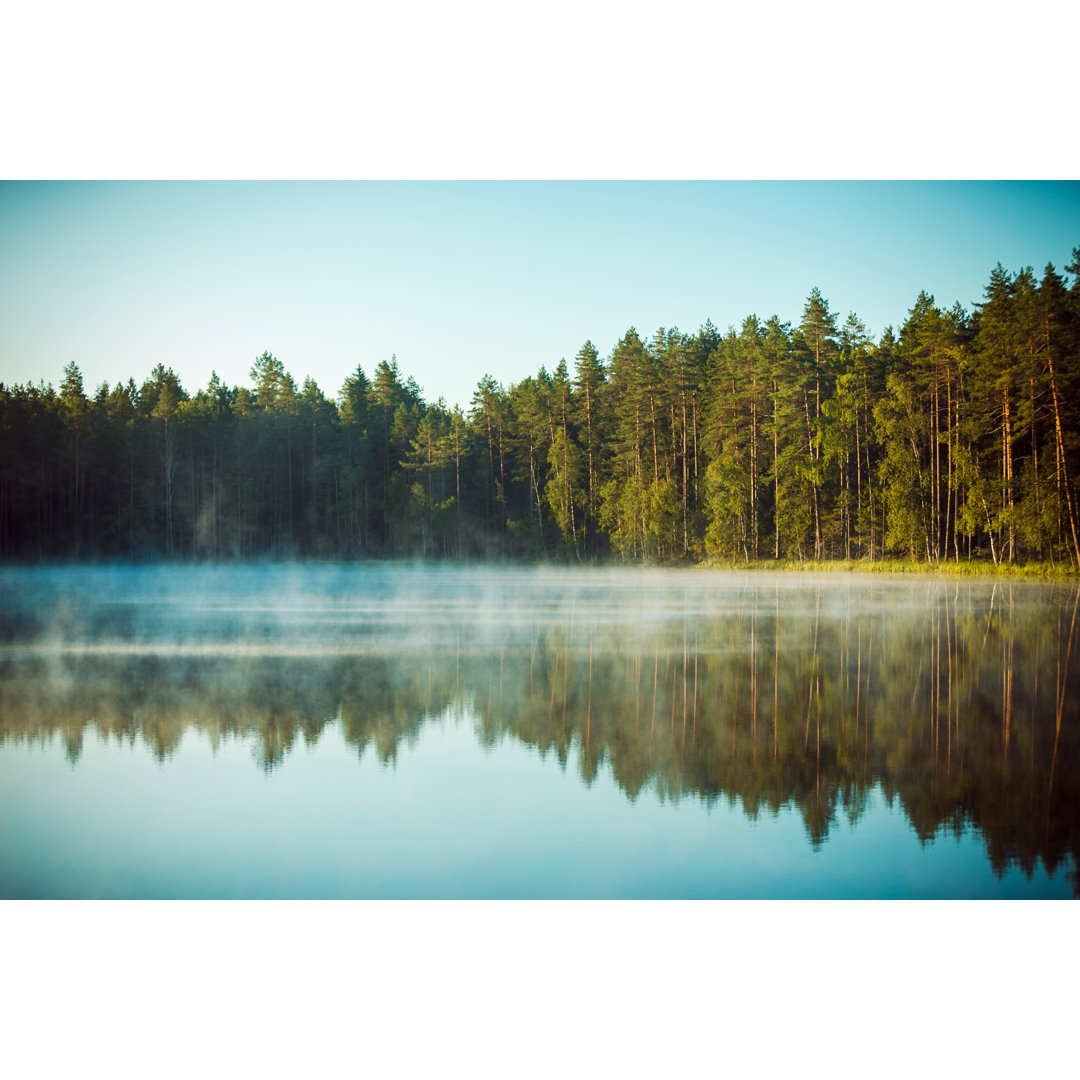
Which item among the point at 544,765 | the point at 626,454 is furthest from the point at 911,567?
the point at 544,765

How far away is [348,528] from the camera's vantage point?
1844 inches

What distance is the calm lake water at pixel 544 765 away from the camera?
12.5 feet

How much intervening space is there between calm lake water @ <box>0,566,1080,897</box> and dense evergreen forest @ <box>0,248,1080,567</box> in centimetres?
1703

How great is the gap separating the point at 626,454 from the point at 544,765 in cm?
3743

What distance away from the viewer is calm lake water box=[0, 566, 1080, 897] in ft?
12.5

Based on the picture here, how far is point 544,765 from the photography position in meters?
5.35

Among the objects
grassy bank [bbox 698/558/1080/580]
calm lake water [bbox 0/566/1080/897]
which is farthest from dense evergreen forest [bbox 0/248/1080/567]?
calm lake water [bbox 0/566/1080/897]

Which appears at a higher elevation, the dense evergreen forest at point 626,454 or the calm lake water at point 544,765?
the dense evergreen forest at point 626,454

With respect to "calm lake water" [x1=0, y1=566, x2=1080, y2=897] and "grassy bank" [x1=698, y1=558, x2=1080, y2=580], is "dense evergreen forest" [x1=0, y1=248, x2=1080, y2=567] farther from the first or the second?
"calm lake water" [x1=0, y1=566, x2=1080, y2=897]

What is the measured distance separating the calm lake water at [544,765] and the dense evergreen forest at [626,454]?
1703cm

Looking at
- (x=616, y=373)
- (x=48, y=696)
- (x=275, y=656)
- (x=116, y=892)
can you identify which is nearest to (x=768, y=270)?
(x=275, y=656)

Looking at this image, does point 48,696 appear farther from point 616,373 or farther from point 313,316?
point 616,373

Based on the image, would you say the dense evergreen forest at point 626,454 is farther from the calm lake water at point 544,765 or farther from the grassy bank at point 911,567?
the calm lake water at point 544,765

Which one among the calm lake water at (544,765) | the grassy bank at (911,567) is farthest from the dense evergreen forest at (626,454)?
the calm lake water at (544,765)
